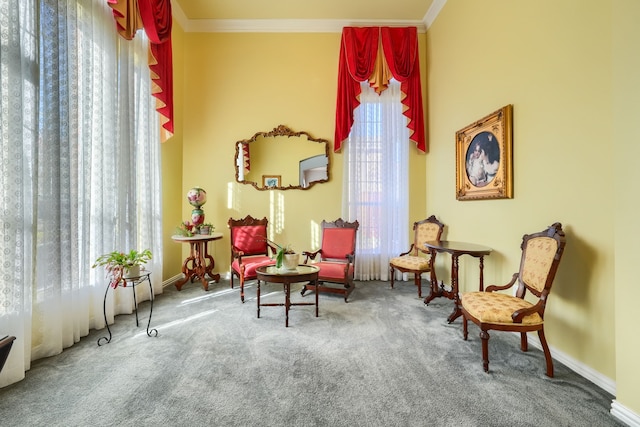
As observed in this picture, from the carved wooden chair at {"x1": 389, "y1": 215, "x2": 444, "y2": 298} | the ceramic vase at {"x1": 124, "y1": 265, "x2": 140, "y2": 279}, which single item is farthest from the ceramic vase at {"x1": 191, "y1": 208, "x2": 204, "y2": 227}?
the carved wooden chair at {"x1": 389, "y1": 215, "x2": 444, "y2": 298}

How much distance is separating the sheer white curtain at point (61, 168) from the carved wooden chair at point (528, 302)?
3529mm

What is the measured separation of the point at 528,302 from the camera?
223 centimetres

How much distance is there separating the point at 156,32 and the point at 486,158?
14.9 ft

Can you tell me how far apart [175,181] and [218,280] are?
73.3 inches

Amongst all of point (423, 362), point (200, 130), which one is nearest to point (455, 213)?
point (423, 362)

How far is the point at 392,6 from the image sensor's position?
4422 millimetres

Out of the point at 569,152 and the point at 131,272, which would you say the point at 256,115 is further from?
the point at 569,152

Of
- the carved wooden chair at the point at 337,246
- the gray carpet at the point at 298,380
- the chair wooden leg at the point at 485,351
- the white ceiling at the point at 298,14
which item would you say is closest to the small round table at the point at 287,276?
the gray carpet at the point at 298,380

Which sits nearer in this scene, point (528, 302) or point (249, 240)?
point (528, 302)

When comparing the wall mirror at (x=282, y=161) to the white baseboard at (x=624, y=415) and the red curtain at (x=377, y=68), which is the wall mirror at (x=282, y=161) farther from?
the white baseboard at (x=624, y=415)

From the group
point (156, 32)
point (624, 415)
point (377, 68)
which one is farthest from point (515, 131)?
point (156, 32)

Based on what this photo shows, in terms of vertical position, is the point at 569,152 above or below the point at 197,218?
above

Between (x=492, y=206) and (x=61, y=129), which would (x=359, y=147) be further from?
(x=61, y=129)

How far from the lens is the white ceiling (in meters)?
4.36
